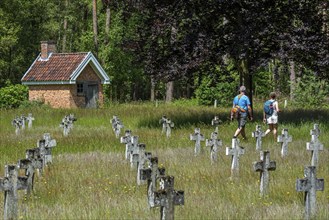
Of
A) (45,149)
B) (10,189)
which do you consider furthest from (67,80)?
(10,189)

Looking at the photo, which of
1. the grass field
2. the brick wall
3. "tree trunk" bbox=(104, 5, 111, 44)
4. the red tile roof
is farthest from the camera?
"tree trunk" bbox=(104, 5, 111, 44)

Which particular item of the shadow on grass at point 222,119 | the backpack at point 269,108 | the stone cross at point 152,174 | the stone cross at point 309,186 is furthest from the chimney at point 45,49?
the stone cross at point 309,186

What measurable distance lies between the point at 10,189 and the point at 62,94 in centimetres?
3948

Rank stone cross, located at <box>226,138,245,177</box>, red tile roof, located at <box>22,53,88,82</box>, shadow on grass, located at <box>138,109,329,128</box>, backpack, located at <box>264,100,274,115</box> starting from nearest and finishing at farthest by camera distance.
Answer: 1. stone cross, located at <box>226,138,245,177</box>
2. backpack, located at <box>264,100,274,115</box>
3. shadow on grass, located at <box>138,109,329,128</box>
4. red tile roof, located at <box>22,53,88,82</box>

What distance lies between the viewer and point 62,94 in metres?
47.8

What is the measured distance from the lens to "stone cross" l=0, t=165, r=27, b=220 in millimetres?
8586

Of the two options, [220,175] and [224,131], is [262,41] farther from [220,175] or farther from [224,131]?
[220,175]

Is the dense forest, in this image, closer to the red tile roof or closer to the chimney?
the red tile roof

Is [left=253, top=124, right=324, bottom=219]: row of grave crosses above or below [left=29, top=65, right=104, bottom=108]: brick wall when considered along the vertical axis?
below

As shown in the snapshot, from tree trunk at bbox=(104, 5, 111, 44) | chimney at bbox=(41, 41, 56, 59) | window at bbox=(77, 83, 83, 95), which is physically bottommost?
window at bbox=(77, 83, 83, 95)

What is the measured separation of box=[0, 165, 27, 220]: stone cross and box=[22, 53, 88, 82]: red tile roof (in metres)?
38.4

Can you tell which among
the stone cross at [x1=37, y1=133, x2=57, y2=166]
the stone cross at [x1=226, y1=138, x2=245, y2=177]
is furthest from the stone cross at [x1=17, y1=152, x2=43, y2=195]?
the stone cross at [x1=226, y1=138, x2=245, y2=177]

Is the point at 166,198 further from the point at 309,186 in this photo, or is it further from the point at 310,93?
the point at 310,93

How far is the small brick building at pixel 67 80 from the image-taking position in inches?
1870
